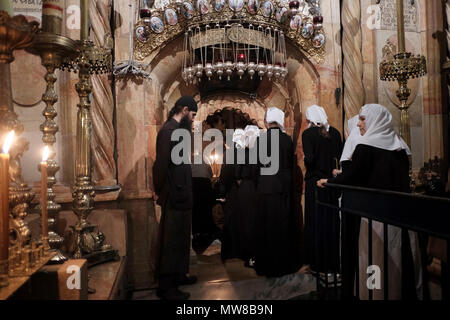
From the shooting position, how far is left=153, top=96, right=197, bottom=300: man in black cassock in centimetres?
301

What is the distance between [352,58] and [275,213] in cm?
234

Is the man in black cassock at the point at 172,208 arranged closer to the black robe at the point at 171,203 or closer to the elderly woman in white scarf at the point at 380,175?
the black robe at the point at 171,203

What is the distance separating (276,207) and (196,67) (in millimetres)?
1979

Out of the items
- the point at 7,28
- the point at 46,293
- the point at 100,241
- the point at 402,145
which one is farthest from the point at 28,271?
the point at 402,145

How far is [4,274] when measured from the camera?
1.02 metres

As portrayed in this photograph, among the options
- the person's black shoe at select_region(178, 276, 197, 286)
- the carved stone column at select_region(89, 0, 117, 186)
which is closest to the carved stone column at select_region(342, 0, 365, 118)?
the person's black shoe at select_region(178, 276, 197, 286)

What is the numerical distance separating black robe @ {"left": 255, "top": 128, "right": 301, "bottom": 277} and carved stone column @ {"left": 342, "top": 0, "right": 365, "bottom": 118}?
1.11 m

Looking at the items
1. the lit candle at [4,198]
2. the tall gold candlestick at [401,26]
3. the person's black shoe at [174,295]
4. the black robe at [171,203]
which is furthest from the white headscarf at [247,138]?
the lit candle at [4,198]

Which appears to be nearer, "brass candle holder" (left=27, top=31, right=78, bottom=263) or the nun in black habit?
"brass candle holder" (left=27, top=31, right=78, bottom=263)

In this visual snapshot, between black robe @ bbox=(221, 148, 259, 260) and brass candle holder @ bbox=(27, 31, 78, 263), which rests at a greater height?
brass candle holder @ bbox=(27, 31, 78, 263)

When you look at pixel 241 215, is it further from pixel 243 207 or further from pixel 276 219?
pixel 276 219

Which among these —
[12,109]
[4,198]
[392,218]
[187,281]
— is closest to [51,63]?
[12,109]

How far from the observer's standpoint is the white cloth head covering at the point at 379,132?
2629 mm

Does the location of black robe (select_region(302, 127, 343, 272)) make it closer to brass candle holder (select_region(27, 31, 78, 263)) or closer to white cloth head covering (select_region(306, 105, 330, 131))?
white cloth head covering (select_region(306, 105, 330, 131))
